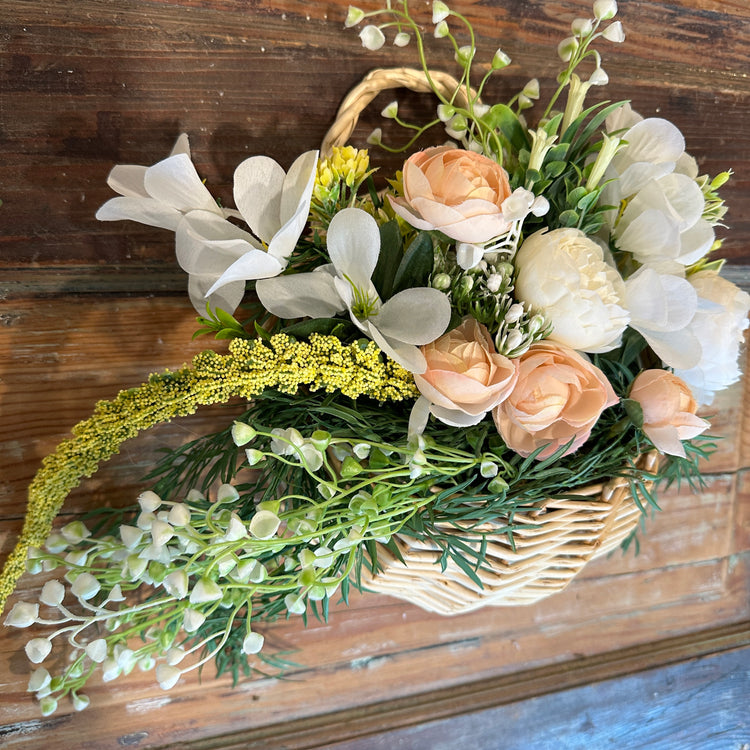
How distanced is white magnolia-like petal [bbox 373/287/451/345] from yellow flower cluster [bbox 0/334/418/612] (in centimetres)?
3

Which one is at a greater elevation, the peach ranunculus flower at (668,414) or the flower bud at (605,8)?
the flower bud at (605,8)

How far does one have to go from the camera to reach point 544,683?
2.85ft

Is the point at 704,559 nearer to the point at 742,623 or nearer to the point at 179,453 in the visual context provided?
the point at 742,623

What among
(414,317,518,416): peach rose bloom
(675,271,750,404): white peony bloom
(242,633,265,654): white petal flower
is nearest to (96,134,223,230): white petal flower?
(414,317,518,416): peach rose bloom

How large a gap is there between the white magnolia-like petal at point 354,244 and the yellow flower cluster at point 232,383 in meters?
0.06

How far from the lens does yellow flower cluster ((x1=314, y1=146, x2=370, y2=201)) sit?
49cm

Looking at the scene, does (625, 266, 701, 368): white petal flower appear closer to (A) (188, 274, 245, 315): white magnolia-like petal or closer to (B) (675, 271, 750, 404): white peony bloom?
(B) (675, 271, 750, 404): white peony bloom

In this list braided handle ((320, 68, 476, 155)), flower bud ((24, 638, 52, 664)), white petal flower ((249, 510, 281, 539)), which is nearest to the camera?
white petal flower ((249, 510, 281, 539))

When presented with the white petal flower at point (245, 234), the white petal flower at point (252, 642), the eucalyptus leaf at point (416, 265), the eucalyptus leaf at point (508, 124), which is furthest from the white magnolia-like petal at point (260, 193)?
the white petal flower at point (252, 642)

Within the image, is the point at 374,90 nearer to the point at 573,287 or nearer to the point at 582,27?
the point at 582,27

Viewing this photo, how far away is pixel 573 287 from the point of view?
1.56ft

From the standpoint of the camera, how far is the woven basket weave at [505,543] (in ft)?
1.86

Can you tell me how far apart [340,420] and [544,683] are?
568mm

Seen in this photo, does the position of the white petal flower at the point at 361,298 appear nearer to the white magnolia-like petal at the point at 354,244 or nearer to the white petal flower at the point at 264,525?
the white magnolia-like petal at the point at 354,244
